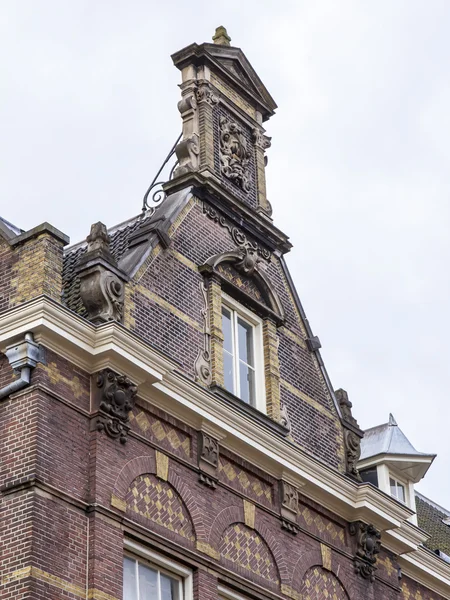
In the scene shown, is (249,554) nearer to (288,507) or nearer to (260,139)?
(288,507)

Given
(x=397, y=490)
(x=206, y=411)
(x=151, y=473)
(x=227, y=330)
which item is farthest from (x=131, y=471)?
(x=397, y=490)

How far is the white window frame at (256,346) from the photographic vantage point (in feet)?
84.6

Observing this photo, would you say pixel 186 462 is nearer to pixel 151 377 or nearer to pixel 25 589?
pixel 151 377

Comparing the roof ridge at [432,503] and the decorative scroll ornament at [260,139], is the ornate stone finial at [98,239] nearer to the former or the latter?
the decorative scroll ornament at [260,139]

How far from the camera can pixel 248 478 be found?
2441 centimetres

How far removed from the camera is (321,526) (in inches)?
1019

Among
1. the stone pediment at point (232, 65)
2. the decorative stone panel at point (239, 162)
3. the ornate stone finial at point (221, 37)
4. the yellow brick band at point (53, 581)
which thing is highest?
the ornate stone finial at point (221, 37)

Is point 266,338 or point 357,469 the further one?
point 357,469

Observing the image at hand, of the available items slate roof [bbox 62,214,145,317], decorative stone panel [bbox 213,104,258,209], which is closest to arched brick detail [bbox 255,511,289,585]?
slate roof [bbox 62,214,145,317]

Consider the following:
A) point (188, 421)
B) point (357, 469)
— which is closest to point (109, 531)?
point (188, 421)

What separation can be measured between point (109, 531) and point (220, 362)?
4964 millimetres

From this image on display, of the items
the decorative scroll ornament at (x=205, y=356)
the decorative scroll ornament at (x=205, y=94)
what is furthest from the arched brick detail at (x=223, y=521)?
the decorative scroll ornament at (x=205, y=94)

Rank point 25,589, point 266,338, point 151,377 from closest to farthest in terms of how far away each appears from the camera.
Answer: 1. point 25,589
2. point 151,377
3. point 266,338

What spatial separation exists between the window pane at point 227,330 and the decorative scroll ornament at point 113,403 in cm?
402
